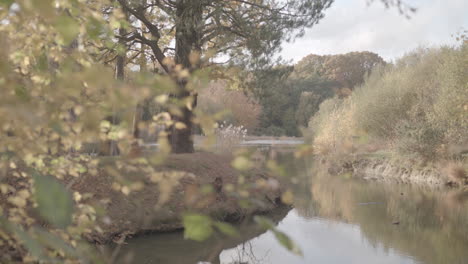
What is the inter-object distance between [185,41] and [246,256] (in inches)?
209

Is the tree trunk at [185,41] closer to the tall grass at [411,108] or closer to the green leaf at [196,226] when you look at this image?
the green leaf at [196,226]

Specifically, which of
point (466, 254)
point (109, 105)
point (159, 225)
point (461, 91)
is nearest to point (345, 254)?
point (466, 254)

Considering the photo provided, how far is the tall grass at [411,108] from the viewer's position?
43.0ft

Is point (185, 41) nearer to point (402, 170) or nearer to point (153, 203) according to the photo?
point (153, 203)

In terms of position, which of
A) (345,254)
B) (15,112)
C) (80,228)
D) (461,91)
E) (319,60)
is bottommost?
(345,254)

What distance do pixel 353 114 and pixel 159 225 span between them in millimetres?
13963

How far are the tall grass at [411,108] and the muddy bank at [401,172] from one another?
1.64ft

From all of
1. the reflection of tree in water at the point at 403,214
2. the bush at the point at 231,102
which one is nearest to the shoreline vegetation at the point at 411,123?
the reflection of tree in water at the point at 403,214

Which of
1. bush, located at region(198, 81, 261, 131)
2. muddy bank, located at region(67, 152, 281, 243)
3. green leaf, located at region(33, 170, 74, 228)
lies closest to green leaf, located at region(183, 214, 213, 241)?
green leaf, located at region(33, 170, 74, 228)

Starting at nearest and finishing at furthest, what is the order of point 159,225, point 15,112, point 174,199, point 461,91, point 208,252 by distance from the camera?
1. point 15,112
2. point 208,252
3. point 159,225
4. point 174,199
5. point 461,91

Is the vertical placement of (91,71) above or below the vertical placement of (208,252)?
above

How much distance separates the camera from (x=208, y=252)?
596cm

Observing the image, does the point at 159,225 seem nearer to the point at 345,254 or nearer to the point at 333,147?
the point at 345,254

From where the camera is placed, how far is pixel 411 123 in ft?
45.9
